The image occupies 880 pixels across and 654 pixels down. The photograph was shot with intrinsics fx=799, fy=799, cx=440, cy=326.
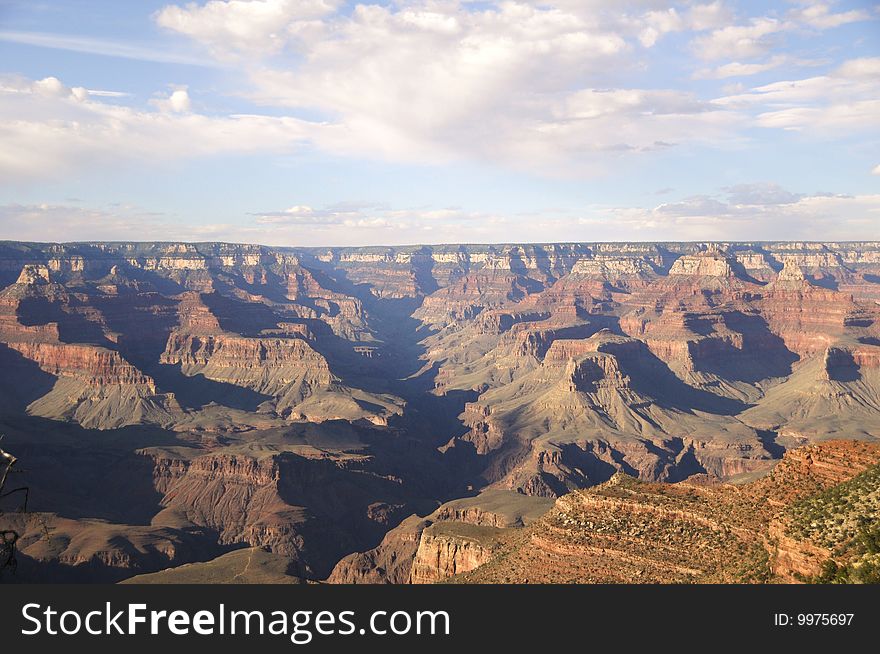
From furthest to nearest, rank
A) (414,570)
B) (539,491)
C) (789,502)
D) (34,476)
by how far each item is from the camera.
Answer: (539,491)
(34,476)
(414,570)
(789,502)

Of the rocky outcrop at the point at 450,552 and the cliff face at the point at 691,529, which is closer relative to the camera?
the cliff face at the point at 691,529

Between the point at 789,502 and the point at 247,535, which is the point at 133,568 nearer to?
the point at 247,535

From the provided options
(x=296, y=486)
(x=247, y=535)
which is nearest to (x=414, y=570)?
(x=247, y=535)

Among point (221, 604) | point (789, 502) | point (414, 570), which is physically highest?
point (221, 604)

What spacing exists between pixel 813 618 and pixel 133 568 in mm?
122077

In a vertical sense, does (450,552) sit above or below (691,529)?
below

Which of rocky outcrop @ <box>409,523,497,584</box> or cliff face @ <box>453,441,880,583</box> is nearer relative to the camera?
cliff face @ <box>453,441,880,583</box>

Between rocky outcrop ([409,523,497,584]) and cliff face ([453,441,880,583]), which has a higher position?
cliff face ([453,441,880,583])

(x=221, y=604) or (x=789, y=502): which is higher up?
(x=221, y=604)

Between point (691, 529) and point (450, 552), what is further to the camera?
point (450, 552)

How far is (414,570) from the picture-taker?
95062 mm

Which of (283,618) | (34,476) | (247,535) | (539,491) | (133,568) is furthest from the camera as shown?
(539,491)

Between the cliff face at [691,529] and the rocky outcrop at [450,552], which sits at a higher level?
the cliff face at [691,529]

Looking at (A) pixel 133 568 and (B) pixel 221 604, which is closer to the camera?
(B) pixel 221 604
